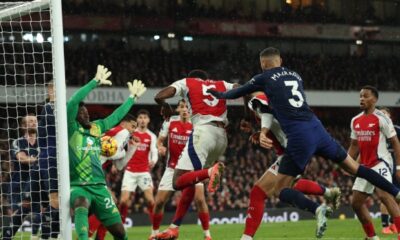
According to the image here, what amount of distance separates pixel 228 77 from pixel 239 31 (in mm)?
1997

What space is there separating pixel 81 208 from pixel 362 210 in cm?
459

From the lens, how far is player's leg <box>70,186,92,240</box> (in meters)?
8.50

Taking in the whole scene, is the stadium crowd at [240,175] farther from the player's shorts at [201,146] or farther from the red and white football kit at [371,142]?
the player's shorts at [201,146]

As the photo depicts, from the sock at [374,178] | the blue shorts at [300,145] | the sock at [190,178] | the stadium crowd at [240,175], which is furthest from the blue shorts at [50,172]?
the stadium crowd at [240,175]

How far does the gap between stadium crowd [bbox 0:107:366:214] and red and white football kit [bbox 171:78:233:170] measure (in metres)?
16.7

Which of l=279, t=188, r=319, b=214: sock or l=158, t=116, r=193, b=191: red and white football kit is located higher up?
l=158, t=116, r=193, b=191: red and white football kit

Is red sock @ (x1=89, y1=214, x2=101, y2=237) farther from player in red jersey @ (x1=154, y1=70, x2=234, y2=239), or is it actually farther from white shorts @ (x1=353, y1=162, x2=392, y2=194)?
white shorts @ (x1=353, y1=162, x2=392, y2=194)

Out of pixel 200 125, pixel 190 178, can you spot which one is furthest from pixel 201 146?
pixel 190 178

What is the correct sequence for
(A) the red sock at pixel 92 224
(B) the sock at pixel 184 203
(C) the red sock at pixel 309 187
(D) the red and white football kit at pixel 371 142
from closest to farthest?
(C) the red sock at pixel 309 187
(B) the sock at pixel 184 203
(D) the red and white football kit at pixel 371 142
(A) the red sock at pixel 92 224

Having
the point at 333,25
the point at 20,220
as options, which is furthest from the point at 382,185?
the point at 333,25

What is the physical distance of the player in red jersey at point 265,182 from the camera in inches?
348

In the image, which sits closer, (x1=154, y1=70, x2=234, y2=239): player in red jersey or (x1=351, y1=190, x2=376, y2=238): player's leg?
(x1=154, y1=70, x2=234, y2=239): player in red jersey

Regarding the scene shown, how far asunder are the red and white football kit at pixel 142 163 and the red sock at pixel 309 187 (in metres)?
6.63

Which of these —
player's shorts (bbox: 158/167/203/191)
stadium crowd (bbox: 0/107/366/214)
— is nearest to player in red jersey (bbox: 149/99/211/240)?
player's shorts (bbox: 158/167/203/191)
